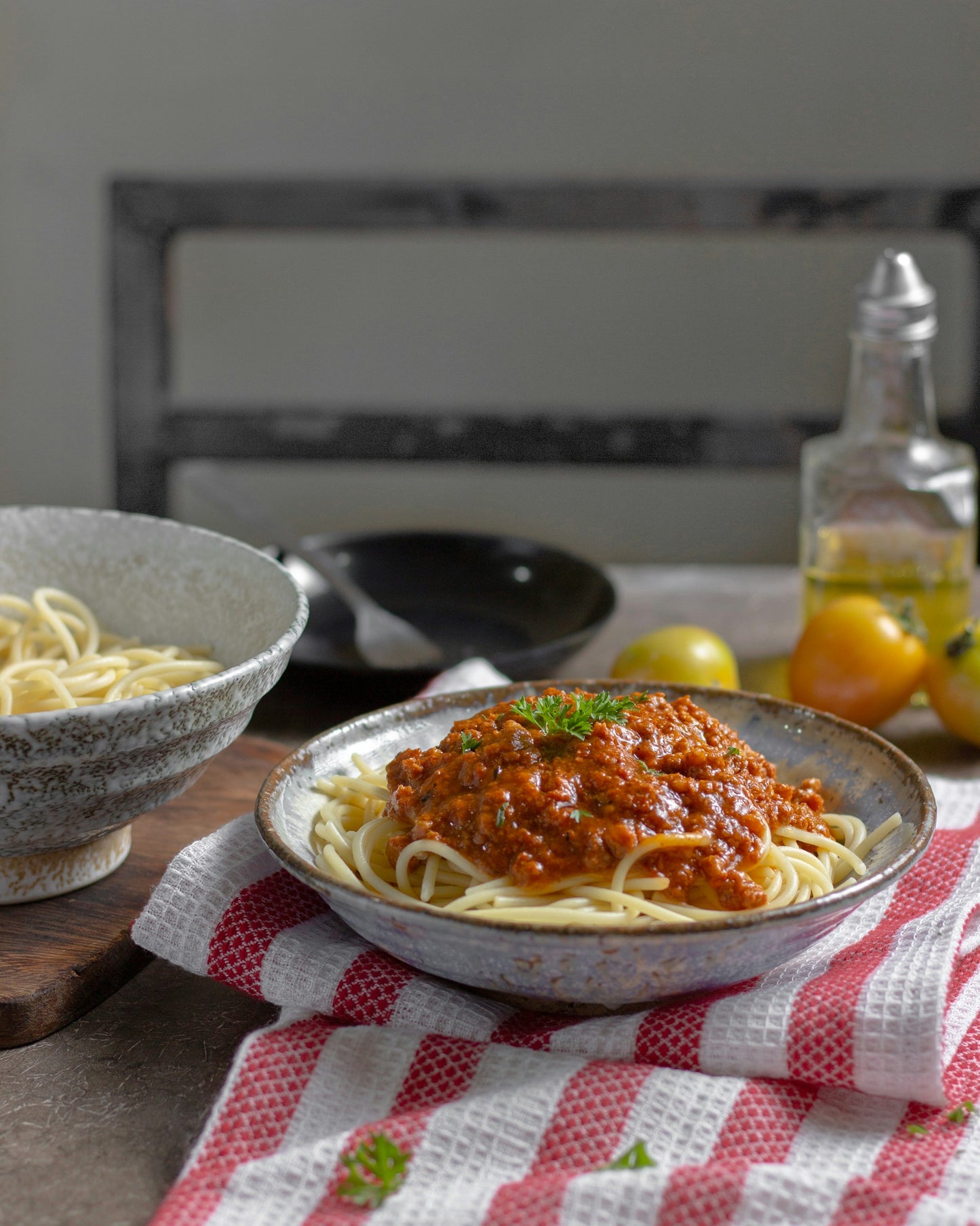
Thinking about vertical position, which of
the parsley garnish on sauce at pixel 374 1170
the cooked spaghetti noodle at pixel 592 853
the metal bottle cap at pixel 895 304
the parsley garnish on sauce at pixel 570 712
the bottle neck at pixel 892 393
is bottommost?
the parsley garnish on sauce at pixel 374 1170

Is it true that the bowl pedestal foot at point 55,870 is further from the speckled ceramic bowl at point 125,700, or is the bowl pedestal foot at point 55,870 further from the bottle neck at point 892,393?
the bottle neck at point 892,393

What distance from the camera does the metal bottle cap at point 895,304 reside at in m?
2.31

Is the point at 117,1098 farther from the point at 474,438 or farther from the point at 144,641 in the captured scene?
the point at 474,438

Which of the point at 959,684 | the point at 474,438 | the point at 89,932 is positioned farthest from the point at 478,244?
the point at 89,932

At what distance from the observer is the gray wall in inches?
236

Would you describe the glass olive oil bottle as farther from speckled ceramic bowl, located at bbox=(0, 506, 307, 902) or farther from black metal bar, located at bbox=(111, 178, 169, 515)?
black metal bar, located at bbox=(111, 178, 169, 515)

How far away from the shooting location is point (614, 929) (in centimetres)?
119

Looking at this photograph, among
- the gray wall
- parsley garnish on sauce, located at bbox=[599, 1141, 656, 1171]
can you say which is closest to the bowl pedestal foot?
parsley garnish on sauce, located at bbox=[599, 1141, 656, 1171]

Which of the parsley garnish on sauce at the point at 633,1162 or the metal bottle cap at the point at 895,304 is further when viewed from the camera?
the metal bottle cap at the point at 895,304

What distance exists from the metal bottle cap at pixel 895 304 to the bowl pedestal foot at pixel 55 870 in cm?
152

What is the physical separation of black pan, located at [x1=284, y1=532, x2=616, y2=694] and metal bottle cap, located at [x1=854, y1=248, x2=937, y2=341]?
66 centimetres

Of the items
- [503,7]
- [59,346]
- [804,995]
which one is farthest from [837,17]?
[804,995]

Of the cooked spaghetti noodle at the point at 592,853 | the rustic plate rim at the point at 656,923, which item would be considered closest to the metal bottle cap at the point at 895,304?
the rustic plate rim at the point at 656,923

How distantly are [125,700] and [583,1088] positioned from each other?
614mm
